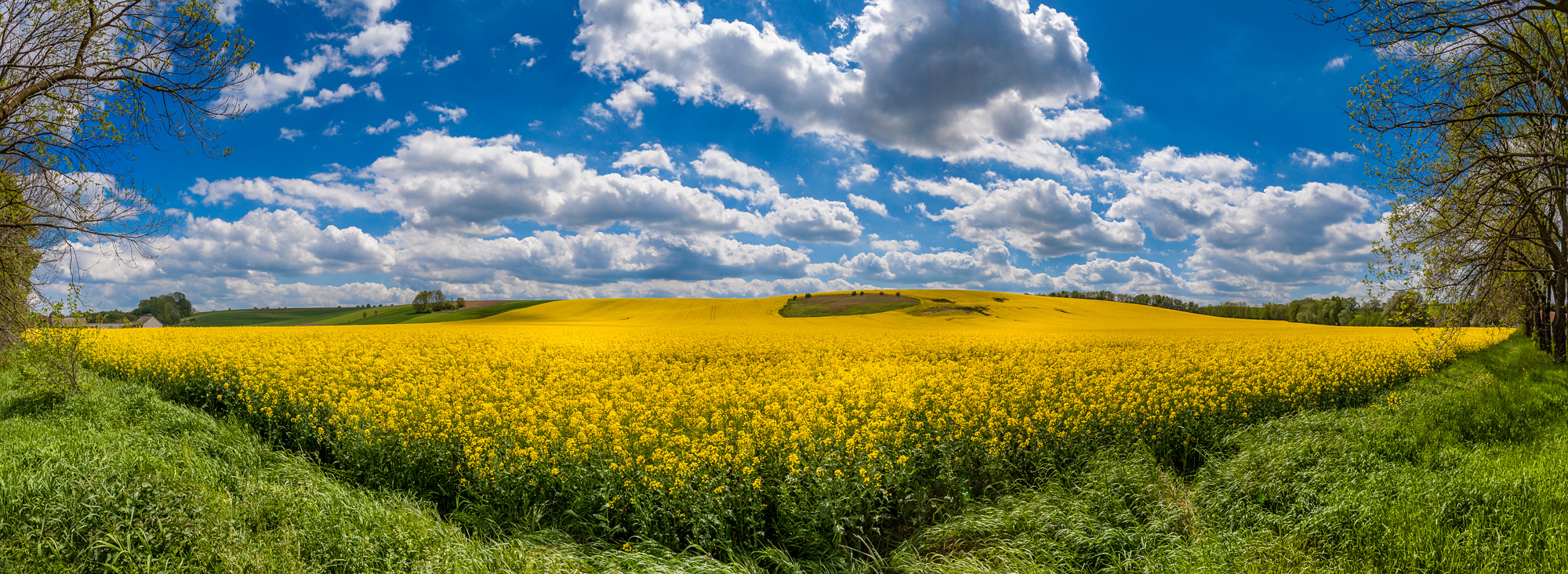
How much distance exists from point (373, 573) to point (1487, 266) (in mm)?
18014

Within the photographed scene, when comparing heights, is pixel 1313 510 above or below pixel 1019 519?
above

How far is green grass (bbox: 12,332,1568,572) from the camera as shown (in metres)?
5.12

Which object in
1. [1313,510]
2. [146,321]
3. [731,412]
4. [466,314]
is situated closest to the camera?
[1313,510]

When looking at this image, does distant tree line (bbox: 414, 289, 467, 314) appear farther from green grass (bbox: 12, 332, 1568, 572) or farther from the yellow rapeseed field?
green grass (bbox: 12, 332, 1568, 572)

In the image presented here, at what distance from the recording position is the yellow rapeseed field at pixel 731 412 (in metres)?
6.45

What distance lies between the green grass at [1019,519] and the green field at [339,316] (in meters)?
51.2

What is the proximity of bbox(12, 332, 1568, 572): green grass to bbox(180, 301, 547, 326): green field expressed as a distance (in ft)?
168

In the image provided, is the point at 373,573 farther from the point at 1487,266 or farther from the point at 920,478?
the point at 1487,266

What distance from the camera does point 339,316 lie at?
64438 mm

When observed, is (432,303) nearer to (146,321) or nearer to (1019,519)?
(146,321)

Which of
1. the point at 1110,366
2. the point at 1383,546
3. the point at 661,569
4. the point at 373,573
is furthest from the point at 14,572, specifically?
the point at 1110,366

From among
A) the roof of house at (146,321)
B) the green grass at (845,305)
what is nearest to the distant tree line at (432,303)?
the roof of house at (146,321)

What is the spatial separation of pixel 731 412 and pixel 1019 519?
180 inches

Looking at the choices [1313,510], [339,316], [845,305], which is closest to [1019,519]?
[1313,510]
